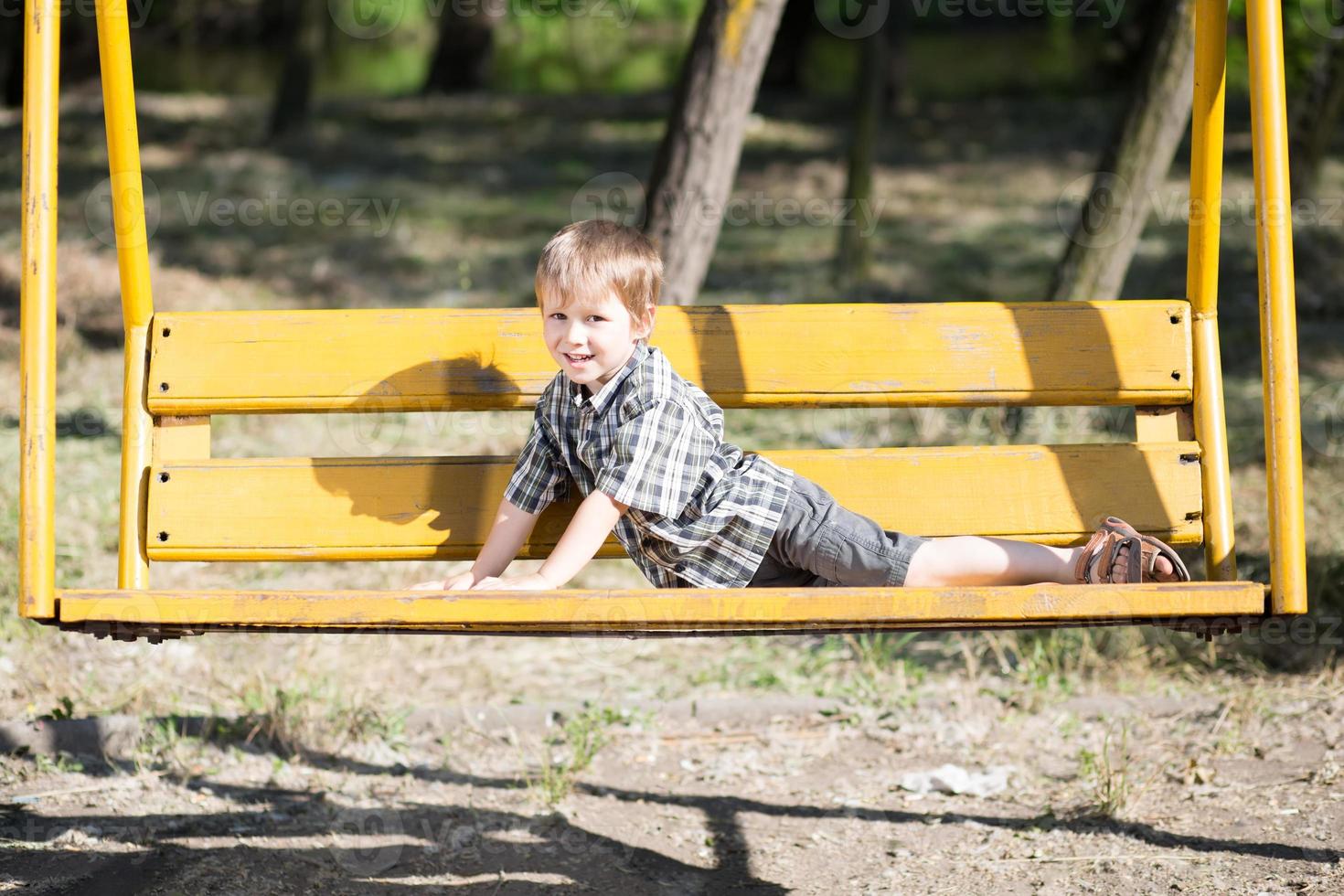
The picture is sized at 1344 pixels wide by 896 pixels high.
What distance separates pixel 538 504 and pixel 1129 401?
1.28 metres

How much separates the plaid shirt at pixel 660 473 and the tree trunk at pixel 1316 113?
5696mm

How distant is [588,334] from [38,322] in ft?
3.16

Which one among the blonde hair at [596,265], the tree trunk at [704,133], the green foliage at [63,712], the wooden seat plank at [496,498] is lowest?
the green foliage at [63,712]

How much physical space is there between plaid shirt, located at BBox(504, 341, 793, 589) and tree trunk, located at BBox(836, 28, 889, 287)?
20.5 feet

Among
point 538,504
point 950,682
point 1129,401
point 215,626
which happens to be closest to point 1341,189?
point 950,682

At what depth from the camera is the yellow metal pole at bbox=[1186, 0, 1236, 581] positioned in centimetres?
286

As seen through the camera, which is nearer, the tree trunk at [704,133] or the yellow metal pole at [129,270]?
the yellow metal pole at [129,270]

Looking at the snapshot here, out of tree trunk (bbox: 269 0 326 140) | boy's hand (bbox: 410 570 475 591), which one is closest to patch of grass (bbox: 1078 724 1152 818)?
boy's hand (bbox: 410 570 475 591)

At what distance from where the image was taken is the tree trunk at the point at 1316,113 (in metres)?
7.39

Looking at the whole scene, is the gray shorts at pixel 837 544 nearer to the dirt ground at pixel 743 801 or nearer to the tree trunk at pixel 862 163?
the dirt ground at pixel 743 801

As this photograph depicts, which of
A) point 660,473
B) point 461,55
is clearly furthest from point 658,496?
point 461,55

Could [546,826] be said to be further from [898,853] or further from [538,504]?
[538,504]

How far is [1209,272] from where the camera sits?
301cm

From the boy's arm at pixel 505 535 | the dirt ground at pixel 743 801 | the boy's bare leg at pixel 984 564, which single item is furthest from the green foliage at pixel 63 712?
the boy's bare leg at pixel 984 564
